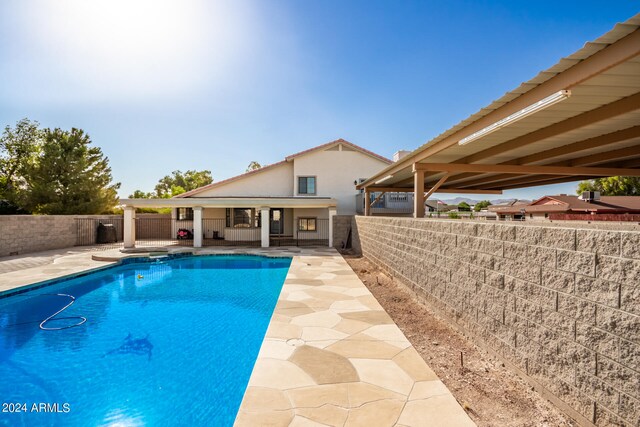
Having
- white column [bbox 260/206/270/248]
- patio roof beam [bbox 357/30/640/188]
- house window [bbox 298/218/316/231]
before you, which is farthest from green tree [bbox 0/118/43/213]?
patio roof beam [bbox 357/30/640/188]

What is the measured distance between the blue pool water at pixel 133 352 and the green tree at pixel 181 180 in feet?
179

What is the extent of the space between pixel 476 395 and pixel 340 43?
1365 centimetres

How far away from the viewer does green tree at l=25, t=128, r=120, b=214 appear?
854 inches

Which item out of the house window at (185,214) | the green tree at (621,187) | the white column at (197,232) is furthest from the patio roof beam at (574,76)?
the green tree at (621,187)

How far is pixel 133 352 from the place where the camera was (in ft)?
16.7

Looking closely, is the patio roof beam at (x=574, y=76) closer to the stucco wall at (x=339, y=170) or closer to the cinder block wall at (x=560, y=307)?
the cinder block wall at (x=560, y=307)

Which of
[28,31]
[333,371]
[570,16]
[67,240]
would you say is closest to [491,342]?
[333,371]

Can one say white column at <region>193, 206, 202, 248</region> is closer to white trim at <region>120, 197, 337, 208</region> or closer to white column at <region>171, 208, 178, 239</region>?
white trim at <region>120, 197, 337, 208</region>

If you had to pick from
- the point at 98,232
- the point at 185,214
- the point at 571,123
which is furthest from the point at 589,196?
the point at 98,232

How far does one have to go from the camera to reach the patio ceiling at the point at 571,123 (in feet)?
9.41

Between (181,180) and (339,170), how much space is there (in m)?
58.2

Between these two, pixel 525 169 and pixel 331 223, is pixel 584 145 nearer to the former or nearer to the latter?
pixel 525 169

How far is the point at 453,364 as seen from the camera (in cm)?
380

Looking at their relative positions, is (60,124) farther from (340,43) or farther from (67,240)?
(340,43)
